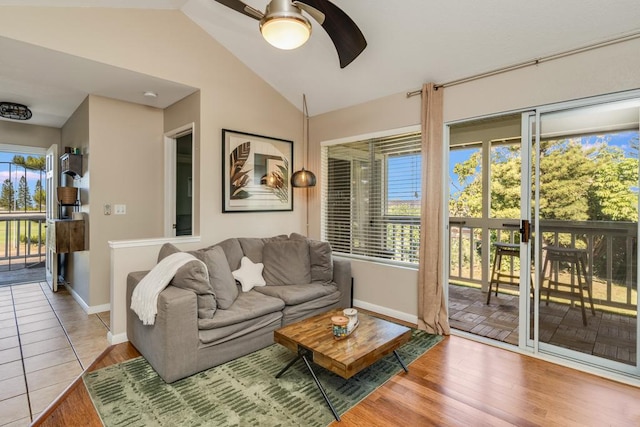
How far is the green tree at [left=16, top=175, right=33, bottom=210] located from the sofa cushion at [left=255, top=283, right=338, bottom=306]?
6.16 meters

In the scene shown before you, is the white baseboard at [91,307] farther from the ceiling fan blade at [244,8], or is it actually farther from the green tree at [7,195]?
the green tree at [7,195]

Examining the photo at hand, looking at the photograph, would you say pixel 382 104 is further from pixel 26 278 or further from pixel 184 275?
pixel 26 278

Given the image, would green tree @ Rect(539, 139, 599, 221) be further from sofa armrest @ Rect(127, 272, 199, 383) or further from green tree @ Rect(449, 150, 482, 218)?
sofa armrest @ Rect(127, 272, 199, 383)

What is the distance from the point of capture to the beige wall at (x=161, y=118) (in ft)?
8.87

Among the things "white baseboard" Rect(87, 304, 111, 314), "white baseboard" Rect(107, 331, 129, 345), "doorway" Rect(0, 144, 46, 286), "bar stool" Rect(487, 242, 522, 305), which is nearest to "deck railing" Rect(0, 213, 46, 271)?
"doorway" Rect(0, 144, 46, 286)

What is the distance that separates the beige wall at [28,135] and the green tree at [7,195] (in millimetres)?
2132

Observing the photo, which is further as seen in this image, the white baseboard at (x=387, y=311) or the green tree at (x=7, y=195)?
the green tree at (x=7, y=195)

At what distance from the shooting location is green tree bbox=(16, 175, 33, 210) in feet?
20.9

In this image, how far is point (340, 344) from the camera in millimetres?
2201

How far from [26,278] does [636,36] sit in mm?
7996

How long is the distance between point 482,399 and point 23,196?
838 centimetres

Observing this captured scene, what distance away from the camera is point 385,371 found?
2521 millimetres

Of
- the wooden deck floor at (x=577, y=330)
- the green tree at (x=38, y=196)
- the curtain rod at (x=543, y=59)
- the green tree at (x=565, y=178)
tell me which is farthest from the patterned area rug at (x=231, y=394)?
the green tree at (x=38, y=196)

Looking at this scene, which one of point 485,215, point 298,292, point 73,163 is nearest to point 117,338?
point 298,292
